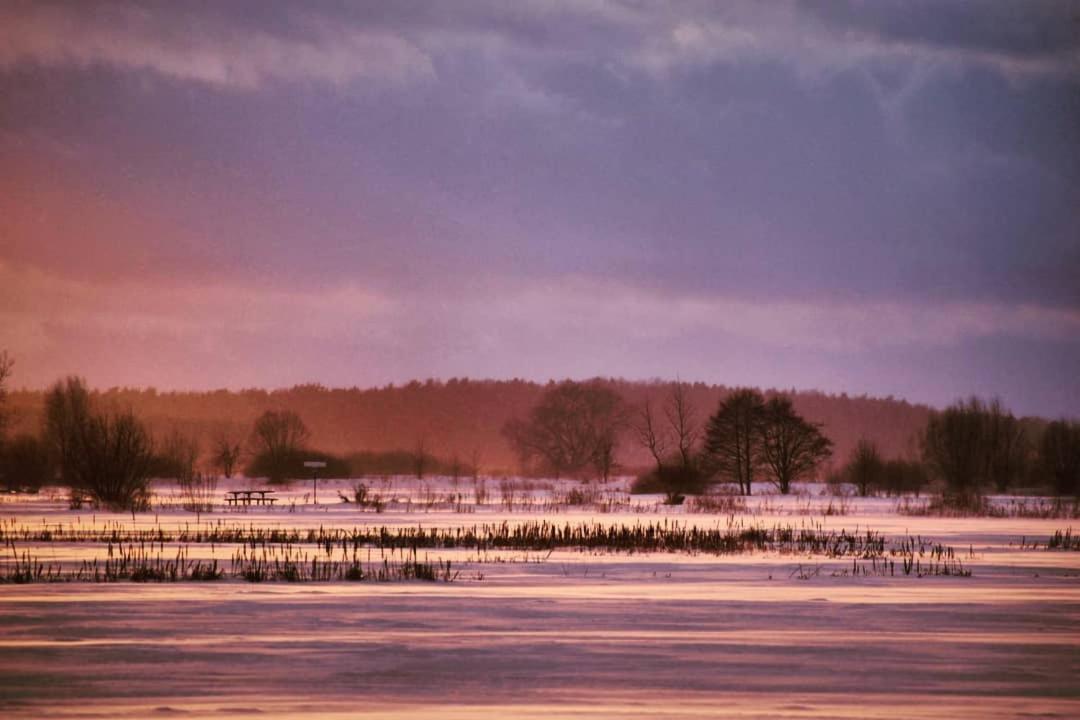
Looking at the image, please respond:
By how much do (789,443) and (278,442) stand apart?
35.1 metres

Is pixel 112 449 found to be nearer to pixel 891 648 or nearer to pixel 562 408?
pixel 891 648

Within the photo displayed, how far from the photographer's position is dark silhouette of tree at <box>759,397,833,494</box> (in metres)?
69.5

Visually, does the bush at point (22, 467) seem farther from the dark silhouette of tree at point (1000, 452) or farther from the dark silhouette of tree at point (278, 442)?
the dark silhouette of tree at point (1000, 452)

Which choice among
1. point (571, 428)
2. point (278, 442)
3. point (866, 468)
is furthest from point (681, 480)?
point (571, 428)

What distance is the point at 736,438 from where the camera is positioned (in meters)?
70.2

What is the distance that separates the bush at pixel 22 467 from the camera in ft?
205

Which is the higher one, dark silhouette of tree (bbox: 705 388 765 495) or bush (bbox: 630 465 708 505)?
dark silhouette of tree (bbox: 705 388 765 495)

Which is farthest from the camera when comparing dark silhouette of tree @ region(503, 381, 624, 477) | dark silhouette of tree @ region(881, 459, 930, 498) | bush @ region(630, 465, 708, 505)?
dark silhouette of tree @ region(503, 381, 624, 477)

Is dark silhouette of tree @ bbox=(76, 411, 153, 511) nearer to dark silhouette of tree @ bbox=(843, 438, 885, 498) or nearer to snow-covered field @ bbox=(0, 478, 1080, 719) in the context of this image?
snow-covered field @ bbox=(0, 478, 1080, 719)

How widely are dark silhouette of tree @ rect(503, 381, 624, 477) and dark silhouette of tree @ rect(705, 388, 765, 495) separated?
3887cm

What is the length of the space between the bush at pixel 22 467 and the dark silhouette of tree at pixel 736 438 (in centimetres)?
3790

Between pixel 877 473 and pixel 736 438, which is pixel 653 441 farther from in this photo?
pixel 877 473

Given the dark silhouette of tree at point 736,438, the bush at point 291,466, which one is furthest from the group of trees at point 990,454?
the bush at point 291,466

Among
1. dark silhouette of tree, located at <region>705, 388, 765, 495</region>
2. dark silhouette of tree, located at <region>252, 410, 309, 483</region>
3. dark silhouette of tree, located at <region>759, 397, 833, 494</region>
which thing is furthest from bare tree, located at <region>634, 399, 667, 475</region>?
dark silhouette of tree, located at <region>252, 410, 309, 483</region>
